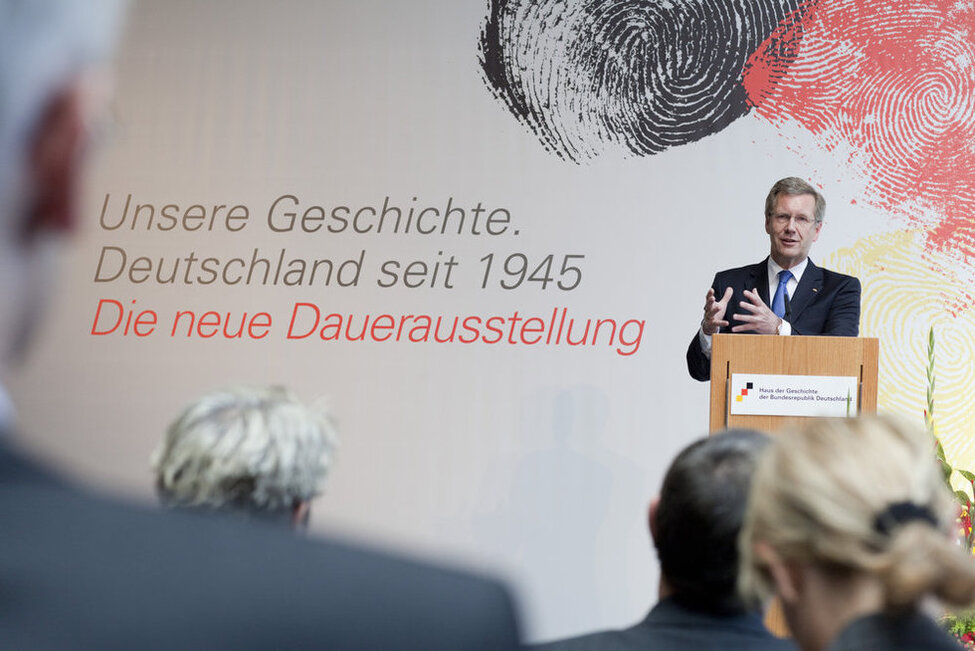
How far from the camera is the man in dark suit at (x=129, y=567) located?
0.87 feet

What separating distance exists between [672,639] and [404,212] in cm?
429

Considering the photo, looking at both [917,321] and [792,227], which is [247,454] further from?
[917,321]

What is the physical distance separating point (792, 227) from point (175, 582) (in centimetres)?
488

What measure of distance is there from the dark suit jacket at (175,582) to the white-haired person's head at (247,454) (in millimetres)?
952

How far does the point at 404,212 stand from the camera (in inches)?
222

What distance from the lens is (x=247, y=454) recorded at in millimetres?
1414

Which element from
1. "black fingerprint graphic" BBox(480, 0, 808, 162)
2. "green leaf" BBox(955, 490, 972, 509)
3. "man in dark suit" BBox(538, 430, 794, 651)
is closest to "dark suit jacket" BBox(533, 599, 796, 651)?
"man in dark suit" BBox(538, 430, 794, 651)

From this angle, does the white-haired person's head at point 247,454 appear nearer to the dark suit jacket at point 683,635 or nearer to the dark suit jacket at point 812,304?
the dark suit jacket at point 683,635

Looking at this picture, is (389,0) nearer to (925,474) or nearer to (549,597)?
(549,597)

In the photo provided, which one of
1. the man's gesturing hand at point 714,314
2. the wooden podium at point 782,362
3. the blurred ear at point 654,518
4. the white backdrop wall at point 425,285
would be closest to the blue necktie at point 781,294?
the white backdrop wall at point 425,285

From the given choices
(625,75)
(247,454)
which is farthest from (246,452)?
(625,75)

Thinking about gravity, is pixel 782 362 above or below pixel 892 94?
below

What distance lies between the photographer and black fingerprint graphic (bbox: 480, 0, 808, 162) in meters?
5.51

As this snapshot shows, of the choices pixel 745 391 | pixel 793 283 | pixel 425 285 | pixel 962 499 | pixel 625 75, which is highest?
pixel 625 75
